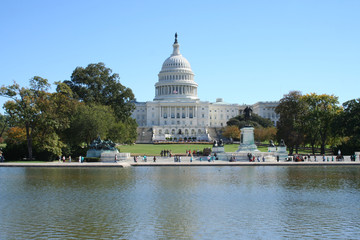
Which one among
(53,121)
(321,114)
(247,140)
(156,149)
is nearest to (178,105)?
(156,149)

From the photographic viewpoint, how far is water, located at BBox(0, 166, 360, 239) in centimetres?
1656

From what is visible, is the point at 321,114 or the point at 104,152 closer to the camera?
the point at 104,152

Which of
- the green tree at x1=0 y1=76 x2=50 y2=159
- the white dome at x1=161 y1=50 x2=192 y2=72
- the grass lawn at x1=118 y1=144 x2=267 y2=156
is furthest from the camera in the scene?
the white dome at x1=161 y1=50 x2=192 y2=72

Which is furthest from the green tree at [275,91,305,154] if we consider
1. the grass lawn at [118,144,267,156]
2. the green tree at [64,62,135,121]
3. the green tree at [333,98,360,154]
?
the green tree at [64,62,135,121]

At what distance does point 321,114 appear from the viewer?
60344 millimetres

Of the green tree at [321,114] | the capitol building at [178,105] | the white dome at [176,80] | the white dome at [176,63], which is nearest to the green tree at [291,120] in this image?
the green tree at [321,114]

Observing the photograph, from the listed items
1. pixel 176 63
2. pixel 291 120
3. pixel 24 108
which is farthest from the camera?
pixel 176 63

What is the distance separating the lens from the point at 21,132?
2149 inches

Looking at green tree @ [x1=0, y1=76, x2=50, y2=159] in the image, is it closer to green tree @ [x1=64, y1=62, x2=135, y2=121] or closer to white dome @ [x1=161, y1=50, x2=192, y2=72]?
green tree @ [x1=64, y1=62, x2=135, y2=121]

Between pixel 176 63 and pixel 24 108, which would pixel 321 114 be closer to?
pixel 24 108

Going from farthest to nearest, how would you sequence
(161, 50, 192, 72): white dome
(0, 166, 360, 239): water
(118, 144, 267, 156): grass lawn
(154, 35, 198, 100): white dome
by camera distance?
(161, 50, 192, 72): white dome
(154, 35, 198, 100): white dome
(118, 144, 267, 156): grass lawn
(0, 166, 360, 239): water

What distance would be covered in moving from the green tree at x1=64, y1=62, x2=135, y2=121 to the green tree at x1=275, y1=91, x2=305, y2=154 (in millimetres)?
23516

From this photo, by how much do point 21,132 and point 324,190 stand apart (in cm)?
3972

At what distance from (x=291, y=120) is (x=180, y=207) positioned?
44.9 metres
